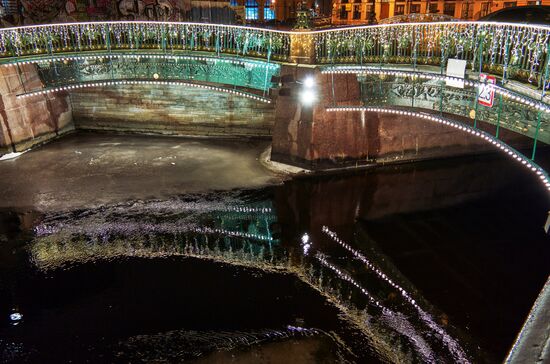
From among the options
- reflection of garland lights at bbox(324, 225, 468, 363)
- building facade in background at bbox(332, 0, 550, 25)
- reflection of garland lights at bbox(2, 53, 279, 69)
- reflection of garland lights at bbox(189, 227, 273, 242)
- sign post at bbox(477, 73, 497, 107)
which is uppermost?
building facade in background at bbox(332, 0, 550, 25)

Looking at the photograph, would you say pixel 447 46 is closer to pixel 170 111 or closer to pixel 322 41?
pixel 322 41

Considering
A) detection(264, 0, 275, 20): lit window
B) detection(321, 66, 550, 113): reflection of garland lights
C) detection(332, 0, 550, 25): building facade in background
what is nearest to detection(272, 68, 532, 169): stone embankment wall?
detection(321, 66, 550, 113): reflection of garland lights

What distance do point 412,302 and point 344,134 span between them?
8.61 m

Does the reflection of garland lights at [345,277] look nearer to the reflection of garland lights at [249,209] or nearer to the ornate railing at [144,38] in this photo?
the reflection of garland lights at [249,209]

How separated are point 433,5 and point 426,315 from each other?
3869cm

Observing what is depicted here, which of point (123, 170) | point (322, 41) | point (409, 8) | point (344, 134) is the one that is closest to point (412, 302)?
point (344, 134)

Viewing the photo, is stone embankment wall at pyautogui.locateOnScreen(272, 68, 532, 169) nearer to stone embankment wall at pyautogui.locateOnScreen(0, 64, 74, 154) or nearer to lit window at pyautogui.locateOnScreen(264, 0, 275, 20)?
stone embankment wall at pyautogui.locateOnScreen(0, 64, 74, 154)

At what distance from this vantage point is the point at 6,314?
913 cm

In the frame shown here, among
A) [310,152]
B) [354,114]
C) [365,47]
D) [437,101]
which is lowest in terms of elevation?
[310,152]

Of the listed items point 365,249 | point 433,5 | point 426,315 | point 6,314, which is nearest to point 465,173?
point 365,249

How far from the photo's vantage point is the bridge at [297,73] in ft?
42.5

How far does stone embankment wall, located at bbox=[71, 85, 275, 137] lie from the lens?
21.2 meters

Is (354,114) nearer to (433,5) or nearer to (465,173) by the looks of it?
(465,173)

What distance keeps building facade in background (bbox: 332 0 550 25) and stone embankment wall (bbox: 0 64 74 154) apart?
25.8 metres
